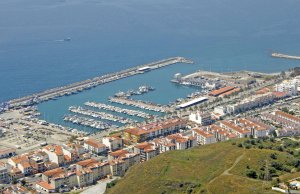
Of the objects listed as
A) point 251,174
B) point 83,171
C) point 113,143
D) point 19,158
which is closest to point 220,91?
point 113,143

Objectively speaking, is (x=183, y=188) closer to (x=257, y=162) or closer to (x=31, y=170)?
(x=257, y=162)

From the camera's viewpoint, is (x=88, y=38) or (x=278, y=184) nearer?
(x=278, y=184)

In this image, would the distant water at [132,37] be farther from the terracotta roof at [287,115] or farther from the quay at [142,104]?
the terracotta roof at [287,115]

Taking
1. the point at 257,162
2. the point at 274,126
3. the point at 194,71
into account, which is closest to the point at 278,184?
the point at 257,162

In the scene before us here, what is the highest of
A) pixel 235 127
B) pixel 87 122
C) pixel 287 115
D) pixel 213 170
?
pixel 213 170

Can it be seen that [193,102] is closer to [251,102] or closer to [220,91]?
[220,91]

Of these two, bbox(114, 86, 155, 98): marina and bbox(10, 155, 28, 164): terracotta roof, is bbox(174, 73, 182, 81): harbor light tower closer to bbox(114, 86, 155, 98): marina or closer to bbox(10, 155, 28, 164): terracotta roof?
bbox(114, 86, 155, 98): marina

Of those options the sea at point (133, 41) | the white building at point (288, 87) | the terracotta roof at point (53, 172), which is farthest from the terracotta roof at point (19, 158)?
the white building at point (288, 87)
